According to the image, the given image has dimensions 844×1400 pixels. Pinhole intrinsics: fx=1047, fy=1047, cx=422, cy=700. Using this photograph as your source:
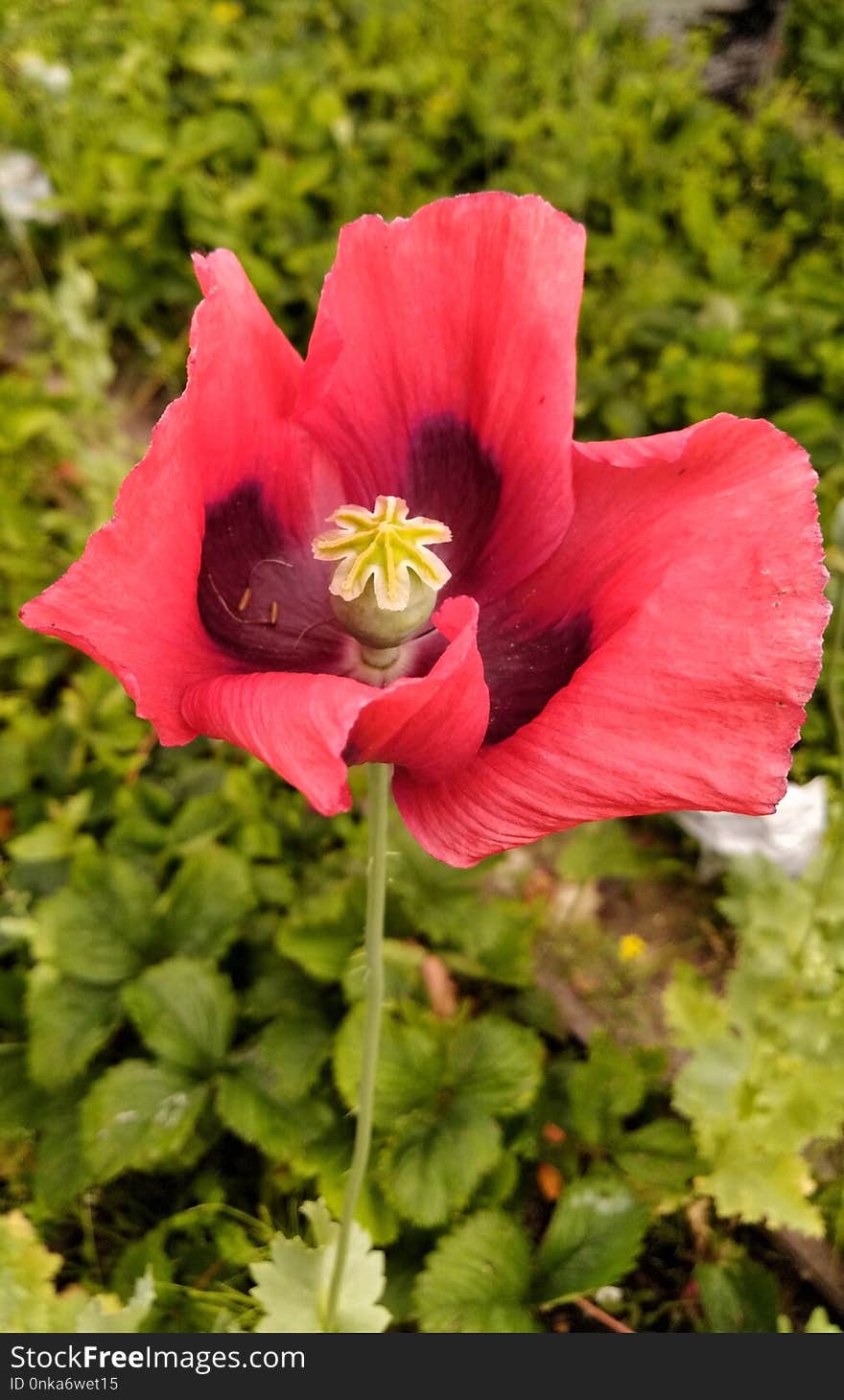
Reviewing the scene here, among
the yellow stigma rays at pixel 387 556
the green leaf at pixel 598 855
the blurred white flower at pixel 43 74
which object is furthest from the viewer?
the blurred white flower at pixel 43 74

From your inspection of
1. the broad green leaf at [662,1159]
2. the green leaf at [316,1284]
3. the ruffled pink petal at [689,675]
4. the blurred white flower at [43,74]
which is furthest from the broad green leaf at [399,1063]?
the blurred white flower at [43,74]

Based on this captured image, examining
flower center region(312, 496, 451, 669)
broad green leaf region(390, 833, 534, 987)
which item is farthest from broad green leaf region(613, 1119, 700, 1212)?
flower center region(312, 496, 451, 669)

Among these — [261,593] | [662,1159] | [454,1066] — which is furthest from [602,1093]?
[261,593]

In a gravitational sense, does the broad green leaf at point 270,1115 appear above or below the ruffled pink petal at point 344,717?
below

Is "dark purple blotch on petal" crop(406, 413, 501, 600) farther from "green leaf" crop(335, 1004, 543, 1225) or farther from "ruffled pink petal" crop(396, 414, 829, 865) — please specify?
"green leaf" crop(335, 1004, 543, 1225)

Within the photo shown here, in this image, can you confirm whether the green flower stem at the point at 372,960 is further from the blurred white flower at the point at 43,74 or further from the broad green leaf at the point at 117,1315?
the blurred white flower at the point at 43,74

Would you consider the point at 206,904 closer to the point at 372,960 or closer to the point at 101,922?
the point at 101,922

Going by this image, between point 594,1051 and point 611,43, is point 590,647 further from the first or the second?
point 611,43
